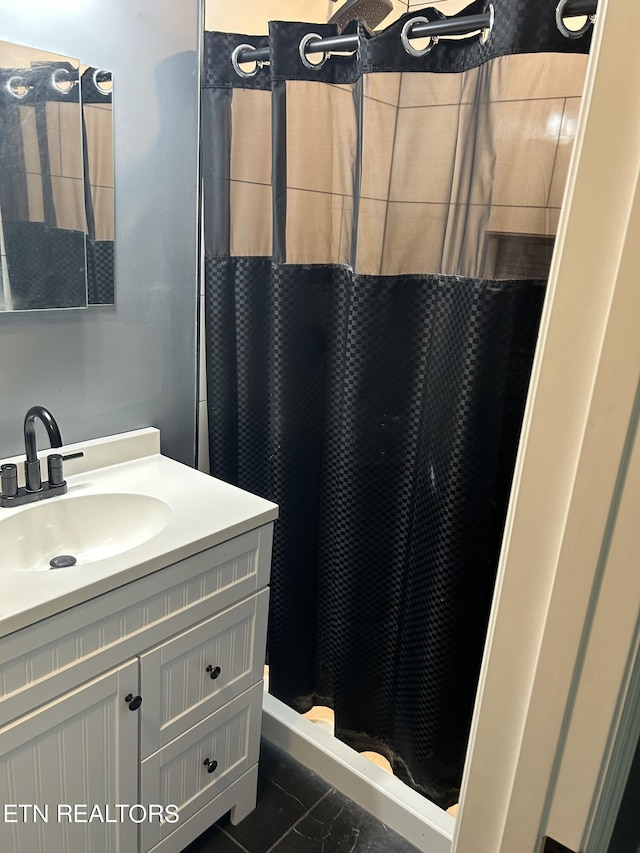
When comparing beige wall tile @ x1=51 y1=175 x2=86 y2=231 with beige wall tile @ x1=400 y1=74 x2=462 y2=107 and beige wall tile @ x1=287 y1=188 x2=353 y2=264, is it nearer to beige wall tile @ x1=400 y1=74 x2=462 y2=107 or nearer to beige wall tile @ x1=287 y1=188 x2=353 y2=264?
beige wall tile @ x1=287 y1=188 x2=353 y2=264

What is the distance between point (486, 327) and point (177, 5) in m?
1.09

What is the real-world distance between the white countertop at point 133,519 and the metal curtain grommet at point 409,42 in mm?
1013

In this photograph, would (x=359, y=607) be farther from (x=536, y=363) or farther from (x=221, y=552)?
(x=536, y=363)

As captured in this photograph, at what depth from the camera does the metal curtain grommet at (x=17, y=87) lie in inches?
48.9

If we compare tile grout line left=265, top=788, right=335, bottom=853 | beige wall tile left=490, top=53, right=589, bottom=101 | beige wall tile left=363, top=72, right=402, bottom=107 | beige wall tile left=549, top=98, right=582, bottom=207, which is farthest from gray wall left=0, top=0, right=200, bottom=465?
tile grout line left=265, top=788, right=335, bottom=853

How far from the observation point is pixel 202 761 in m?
1.43

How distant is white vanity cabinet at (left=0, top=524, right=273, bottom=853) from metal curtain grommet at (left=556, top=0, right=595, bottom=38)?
1.13m

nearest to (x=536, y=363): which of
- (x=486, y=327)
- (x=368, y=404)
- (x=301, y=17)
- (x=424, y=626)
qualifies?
(x=486, y=327)

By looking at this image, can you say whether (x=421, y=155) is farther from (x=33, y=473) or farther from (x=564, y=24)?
(x=33, y=473)

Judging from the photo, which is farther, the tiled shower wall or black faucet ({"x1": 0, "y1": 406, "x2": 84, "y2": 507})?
black faucet ({"x1": 0, "y1": 406, "x2": 84, "y2": 507})

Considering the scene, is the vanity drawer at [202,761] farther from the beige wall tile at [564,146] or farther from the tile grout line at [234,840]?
the beige wall tile at [564,146]

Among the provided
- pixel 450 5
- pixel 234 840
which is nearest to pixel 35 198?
pixel 450 5

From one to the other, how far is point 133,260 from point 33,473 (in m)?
0.59

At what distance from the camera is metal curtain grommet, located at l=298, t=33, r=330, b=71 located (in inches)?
55.8
